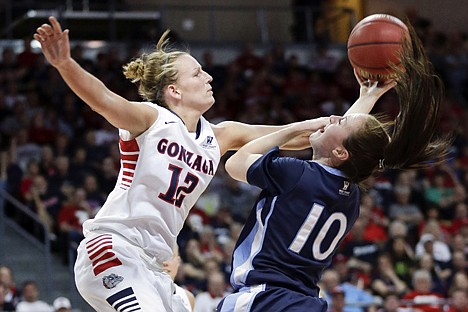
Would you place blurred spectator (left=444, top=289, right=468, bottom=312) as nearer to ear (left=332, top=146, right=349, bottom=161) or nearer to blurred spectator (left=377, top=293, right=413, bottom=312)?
blurred spectator (left=377, top=293, right=413, bottom=312)

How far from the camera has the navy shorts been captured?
3803 millimetres

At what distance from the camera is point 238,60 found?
607 inches

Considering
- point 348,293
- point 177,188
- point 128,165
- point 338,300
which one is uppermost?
point 128,165

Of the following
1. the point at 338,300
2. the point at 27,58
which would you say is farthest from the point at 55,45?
the point at 27,58

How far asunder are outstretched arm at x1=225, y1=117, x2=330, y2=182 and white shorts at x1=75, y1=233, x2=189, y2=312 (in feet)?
1.93

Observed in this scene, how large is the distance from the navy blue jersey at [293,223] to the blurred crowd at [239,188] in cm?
561

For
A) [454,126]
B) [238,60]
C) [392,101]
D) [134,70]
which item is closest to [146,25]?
[238,60]

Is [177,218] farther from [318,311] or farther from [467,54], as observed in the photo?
[467,54]

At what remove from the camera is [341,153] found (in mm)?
3943

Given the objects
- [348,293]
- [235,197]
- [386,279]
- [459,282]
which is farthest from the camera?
[235,197]

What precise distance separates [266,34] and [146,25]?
2.98m

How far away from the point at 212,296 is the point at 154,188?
5521 millimetres

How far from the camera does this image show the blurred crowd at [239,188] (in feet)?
34.4

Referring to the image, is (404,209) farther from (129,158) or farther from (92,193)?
(129,158)
